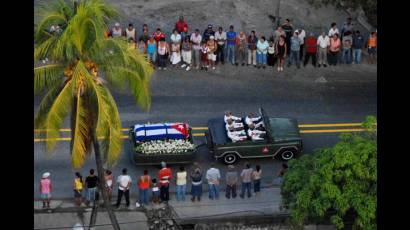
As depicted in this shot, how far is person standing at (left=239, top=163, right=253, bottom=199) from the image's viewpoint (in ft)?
80.6

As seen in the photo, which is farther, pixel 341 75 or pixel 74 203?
pixel 341 75

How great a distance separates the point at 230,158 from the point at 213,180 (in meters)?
1.97

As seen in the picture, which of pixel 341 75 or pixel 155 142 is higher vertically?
pixel 341 75

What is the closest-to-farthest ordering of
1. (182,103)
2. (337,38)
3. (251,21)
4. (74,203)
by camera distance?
1. (74,203)
2. (182,103)
3. (337,38)
4. (251,21)

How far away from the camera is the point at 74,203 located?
2436 centimetres

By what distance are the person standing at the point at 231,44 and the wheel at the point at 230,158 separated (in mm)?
7267

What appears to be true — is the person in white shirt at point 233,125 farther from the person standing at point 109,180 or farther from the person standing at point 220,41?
the person standing at point 220,41

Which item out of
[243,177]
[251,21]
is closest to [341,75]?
[251,21]

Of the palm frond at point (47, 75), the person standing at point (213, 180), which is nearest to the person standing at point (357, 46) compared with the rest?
the person standing at point (213, 180)

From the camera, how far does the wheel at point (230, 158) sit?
26.0m

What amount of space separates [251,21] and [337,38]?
5116 millimetres

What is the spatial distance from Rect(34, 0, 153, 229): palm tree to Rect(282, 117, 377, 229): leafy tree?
524 centimetres
